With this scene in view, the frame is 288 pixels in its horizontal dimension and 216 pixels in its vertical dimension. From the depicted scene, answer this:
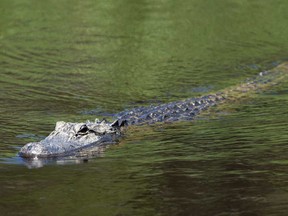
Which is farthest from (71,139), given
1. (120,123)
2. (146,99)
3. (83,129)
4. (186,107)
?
(146,99)

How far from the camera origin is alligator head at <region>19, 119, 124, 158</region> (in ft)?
28.5

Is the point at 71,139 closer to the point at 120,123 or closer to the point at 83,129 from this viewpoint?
the point at 83,129

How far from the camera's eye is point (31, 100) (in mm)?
12117

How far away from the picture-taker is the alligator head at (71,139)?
341 inches

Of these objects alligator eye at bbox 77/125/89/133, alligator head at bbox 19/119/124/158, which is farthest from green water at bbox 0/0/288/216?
alligator eye at bbox 77/125/89/133

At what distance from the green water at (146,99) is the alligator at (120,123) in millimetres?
296

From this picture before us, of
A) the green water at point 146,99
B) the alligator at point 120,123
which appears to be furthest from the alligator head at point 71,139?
the green water at point 146,99

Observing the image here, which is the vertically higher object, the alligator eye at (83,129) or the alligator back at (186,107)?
the alligator back at (186,107)

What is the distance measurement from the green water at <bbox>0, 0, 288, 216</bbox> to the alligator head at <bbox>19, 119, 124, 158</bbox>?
0.28 metres

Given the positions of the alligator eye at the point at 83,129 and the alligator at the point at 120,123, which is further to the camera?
the alligator eye at the point at 83,129

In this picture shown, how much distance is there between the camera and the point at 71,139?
9188mm

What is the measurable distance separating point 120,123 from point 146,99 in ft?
7.88

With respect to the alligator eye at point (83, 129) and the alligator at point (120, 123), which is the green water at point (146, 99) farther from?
the alligator eye at point (83, 129)

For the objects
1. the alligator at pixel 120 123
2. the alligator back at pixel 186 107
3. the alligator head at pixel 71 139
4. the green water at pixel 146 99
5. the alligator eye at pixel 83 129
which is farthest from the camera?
the alligator back at pixel 186 107
